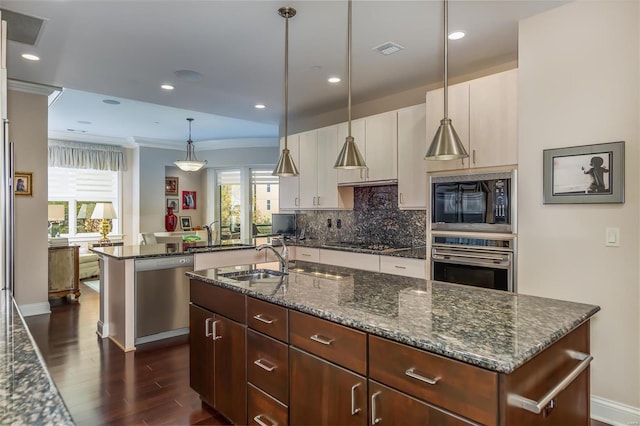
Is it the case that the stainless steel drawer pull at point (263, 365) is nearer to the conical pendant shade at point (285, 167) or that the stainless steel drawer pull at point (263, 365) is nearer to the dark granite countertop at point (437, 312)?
the dark granite countertop at point (437, 312)

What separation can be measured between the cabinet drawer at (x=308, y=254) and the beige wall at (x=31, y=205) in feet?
10.4

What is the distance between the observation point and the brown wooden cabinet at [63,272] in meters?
5.33

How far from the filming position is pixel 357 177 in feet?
14.7

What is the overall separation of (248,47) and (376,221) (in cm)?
248

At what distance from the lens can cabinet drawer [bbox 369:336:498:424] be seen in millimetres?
1139

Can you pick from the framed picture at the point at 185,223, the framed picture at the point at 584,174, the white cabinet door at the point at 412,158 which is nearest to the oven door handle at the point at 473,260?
the framed picture at the point at 584,174

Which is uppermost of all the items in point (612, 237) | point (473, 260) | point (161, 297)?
point (612, 237)

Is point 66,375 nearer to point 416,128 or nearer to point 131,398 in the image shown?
point 131,398

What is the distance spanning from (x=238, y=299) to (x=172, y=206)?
785cm

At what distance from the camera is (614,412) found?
2391 mm

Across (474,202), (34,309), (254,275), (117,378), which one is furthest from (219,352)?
(34,309)

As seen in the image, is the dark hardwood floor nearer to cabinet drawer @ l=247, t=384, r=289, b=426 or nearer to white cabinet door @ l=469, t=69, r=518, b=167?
cabinet drawer @ l=247, t=384, r=289, b=426

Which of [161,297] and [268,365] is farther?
[161,297]

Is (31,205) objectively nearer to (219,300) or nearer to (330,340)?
(219,300)
